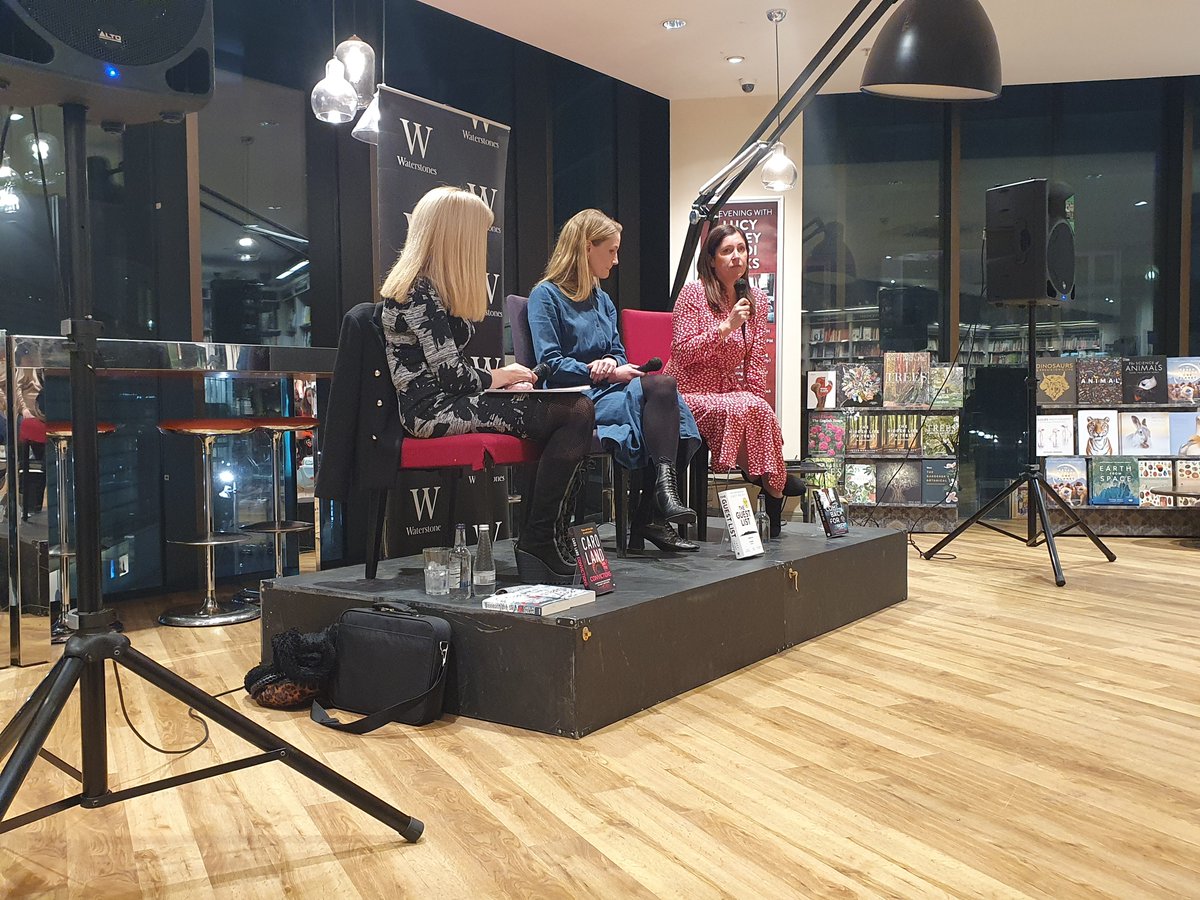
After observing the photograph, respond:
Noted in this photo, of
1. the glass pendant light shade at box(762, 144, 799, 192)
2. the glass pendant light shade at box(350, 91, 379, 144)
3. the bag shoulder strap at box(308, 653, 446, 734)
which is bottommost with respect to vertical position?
the bag shoulder strap at box(308, 653, 446, 734)

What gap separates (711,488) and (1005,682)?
2697 mm

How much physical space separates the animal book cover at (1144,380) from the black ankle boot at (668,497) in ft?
12.7

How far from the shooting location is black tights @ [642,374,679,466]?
3107 mm

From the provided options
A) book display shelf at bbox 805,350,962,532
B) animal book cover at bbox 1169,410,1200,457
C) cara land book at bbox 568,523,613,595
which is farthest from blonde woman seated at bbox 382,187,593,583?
animal book cover at bbox 1169,410,1200,457

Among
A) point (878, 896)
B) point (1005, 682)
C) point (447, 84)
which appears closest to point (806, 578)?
point (1005, 682)

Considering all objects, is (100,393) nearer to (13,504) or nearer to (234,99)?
(13,504)

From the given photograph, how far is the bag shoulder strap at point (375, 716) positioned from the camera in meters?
2.16

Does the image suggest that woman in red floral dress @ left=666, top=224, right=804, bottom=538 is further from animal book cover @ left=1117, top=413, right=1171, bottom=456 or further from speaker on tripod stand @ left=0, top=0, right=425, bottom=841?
animal book cover @ left=1117, top=413, right=1171, bottom=456

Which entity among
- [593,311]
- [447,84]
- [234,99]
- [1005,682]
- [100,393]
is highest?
[447,84]

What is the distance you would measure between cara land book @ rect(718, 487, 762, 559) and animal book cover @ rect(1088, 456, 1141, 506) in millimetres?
3456

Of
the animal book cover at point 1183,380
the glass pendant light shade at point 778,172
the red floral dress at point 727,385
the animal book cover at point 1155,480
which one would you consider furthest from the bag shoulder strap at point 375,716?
the animal book cover at point 1183,380

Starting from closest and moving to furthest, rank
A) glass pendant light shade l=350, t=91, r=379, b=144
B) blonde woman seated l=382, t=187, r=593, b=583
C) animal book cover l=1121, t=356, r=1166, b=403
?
blonde woman seated l=382, t=187, r=593, b=583 < glass pendant light shade l=350, t=91, r=379, b=144 < animal book cover l=1121, t=356, r=1166, b=403

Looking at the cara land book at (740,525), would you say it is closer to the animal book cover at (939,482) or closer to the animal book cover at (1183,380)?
the animal book cover at (939,482)

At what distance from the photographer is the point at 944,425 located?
18.9ft
